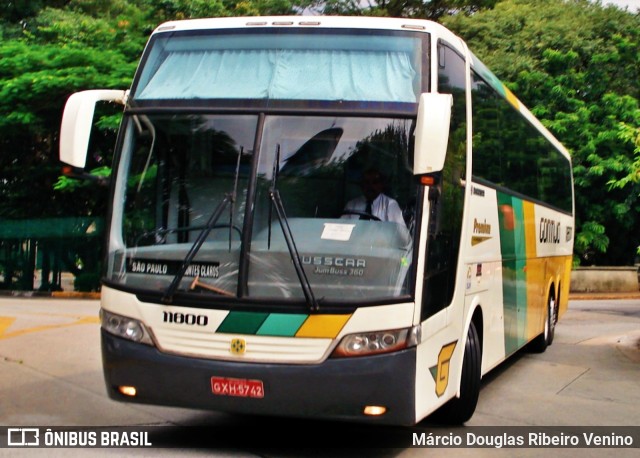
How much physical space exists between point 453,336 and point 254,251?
1.85 metres

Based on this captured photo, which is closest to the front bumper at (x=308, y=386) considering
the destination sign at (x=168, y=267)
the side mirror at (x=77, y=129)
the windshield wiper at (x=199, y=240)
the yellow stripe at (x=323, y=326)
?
the yellow stripe at (x=323, y=326)

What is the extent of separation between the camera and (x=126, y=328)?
6.55 meters

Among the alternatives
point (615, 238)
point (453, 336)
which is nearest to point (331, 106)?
point (453, 336)

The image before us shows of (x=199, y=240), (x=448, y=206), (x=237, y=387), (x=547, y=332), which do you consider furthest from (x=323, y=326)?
(x=547, y=332)

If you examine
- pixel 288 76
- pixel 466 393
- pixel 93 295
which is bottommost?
pixel 93 295

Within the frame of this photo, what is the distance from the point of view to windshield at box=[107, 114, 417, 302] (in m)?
6.22

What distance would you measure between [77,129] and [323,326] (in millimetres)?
2201

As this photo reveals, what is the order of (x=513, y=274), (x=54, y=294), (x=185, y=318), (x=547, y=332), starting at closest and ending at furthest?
1. (x=185, y=318)
2. (x=513, y=274)
3. (x=547, y=332)
4. (x=54, y=294)

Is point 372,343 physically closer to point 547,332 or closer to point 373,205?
point 373,205

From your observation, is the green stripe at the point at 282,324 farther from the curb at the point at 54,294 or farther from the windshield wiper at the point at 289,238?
the curb at the point at 54,294

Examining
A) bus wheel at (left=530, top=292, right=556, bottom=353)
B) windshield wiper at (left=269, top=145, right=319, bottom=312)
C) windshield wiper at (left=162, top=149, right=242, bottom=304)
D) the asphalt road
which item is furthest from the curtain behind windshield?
bus wheel at (left=530, top=292, right=556, bottom=353)

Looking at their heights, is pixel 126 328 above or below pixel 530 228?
below

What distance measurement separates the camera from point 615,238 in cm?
2947

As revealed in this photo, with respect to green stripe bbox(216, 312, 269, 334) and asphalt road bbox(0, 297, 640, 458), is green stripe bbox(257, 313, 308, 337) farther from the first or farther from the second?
asphalt road bbox(0, 297, 640, 458)
